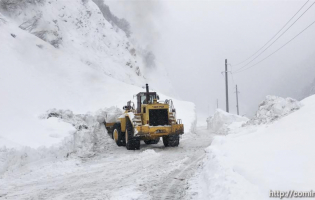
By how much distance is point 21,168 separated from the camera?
27.5 feet

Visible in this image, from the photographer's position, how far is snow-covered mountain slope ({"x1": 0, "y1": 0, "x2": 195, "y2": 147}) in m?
12.6

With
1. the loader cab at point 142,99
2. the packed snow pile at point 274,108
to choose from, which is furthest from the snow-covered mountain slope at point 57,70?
the packed snow pile at point 274,108

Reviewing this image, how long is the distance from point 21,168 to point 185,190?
5.15 metres

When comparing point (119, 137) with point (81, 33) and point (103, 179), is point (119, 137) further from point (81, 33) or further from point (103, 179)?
point (81, 33)

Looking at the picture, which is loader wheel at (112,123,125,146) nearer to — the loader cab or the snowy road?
the loader cab

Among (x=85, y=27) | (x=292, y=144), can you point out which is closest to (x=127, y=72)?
(x=85, y=27)

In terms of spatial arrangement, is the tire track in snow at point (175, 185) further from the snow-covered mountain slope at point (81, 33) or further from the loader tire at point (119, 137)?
the snow-covered mountain slope at point (81, 33)

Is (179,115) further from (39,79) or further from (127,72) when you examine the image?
(127,72)

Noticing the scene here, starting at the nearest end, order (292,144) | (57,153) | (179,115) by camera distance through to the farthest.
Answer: (292,144) → (57,153) → (179,115)

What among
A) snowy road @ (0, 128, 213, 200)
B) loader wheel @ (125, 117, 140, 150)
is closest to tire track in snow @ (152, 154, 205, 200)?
snowy road @ (0, 128, 213, 200)

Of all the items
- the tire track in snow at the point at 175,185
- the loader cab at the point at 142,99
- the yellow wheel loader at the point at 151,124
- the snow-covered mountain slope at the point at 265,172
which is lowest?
the tire track in snow at the point at 175,185

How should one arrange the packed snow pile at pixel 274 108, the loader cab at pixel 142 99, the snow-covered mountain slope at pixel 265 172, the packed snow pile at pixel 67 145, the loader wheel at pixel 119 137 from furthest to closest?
the loader wheel at pixel 119 137, the loader cab at pixel 142 99, the packed snow pile at pixel 274 108, the packed snow pile at pixel 67 145, the snow-covered mountain slope at pixel 265 172

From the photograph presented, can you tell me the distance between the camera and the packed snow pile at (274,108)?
1317cm

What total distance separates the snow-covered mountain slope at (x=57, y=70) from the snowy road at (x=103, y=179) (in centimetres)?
147
